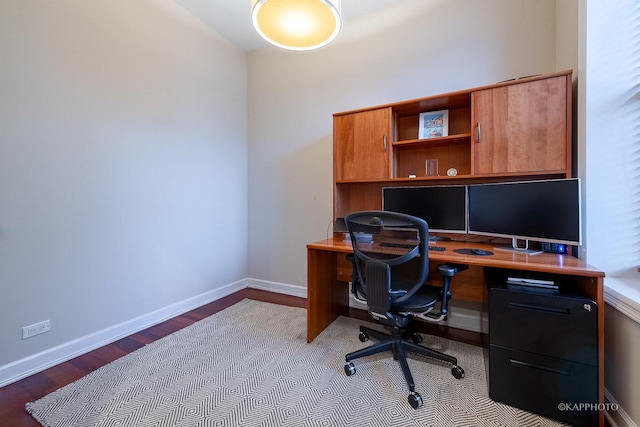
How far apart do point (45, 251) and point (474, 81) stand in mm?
3571

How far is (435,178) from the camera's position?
2197 mm

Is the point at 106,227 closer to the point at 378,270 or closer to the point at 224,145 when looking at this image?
the point at 224,145

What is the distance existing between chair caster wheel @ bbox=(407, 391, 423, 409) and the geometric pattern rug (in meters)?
0.03

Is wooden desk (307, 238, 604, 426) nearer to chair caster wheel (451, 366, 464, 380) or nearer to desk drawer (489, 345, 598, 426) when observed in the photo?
desk drawer (489, 345, 598, 426)

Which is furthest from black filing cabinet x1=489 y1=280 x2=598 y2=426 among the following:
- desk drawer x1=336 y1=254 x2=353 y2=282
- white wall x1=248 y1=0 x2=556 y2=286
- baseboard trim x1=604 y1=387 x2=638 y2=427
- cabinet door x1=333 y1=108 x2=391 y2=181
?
white wall x1=248 y1=0 x2=556 y2=286

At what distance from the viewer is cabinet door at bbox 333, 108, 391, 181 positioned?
231 cm

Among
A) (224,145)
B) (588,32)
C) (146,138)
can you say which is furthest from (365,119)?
(146,138)

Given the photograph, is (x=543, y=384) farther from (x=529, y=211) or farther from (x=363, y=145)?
(x=363, y=145)

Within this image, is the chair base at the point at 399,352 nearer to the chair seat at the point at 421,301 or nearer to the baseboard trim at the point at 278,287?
the chair seat at the point at 421,301

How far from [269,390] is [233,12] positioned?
343 centimetres

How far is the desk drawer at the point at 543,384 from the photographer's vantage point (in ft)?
4.09

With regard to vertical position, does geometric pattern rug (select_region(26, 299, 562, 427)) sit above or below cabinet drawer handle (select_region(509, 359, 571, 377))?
below

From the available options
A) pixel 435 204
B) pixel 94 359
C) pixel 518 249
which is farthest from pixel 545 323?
pixel 94 359

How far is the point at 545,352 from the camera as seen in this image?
1.33 meters
